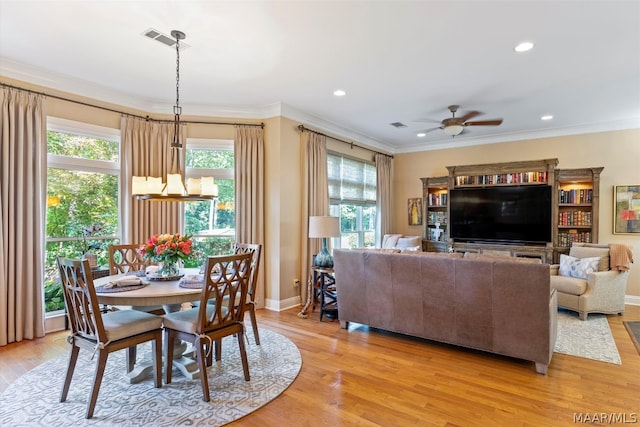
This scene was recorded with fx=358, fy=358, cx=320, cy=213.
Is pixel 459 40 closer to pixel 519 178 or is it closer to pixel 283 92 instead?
pixel 283 92

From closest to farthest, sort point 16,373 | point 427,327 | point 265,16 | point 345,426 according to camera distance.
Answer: point 345,426 < point 265,16 < point 16,373 < point 427,327

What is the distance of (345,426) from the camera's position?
93.3 inches

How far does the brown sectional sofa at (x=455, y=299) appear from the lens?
10.2 feet

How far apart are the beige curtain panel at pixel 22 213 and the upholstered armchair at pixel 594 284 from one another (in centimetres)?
639

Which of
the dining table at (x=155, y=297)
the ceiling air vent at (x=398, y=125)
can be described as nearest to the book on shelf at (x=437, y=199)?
the ceiling air vent at (x=398, y=125)

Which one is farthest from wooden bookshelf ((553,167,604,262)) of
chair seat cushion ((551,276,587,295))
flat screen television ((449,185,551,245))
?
chair seat cushion ((551,276,587,295))

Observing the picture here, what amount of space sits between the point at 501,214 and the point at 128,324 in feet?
20.4

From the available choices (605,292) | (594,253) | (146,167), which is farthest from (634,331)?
(146,167)

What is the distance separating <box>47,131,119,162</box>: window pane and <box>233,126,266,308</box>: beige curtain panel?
1.60m

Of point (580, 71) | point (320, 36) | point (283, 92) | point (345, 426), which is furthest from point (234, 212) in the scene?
point (580, 71)

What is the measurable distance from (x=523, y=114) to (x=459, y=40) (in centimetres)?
295

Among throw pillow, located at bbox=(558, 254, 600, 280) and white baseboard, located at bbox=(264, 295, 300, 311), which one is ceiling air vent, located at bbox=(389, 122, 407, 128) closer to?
throw pillow, located at bbox=(558, 254, 600, 280)

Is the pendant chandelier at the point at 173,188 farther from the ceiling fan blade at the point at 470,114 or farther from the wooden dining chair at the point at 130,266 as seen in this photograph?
the ceiling fan blade at the point at 470,114

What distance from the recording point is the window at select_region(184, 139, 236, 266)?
5.23m
